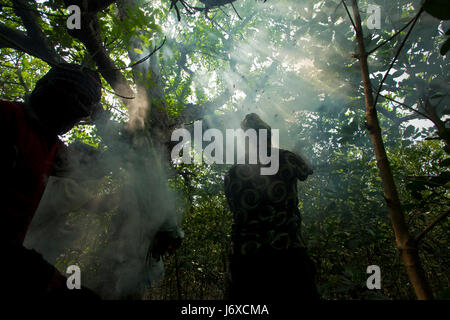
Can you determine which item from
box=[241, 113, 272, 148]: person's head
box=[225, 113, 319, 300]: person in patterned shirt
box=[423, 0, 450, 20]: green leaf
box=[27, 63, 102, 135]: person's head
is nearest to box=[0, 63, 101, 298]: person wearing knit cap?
box=[27, 63, 102, 135]: person's head

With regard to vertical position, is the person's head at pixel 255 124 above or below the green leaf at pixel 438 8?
above

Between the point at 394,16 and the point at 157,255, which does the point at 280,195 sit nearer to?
the point at 157,255

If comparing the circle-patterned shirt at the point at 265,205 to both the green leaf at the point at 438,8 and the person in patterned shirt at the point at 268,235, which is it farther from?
the green leaf at the point at 438,8

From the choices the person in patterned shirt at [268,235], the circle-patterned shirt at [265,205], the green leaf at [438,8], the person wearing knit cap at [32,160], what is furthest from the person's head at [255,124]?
the green leaf at [438,8]

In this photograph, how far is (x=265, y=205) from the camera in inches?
87.3

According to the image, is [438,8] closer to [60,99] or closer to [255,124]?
[255,124]

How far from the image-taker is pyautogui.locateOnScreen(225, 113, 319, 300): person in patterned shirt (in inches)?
71.2

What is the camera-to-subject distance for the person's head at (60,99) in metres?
1.43

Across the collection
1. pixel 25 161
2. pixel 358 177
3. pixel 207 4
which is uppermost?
pixel 207 4

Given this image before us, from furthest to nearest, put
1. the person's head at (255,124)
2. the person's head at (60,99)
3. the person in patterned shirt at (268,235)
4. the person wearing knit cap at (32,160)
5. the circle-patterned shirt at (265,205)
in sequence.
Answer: the person's head at (255,124)
the circle-patterned shirt at (265,205)
the person in patterned shirt at (268,235)
the person's head at (60,99)
the person wearing knit cap at (32,160)

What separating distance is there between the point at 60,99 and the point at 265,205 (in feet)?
6.38

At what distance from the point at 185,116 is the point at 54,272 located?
427 centimetres
